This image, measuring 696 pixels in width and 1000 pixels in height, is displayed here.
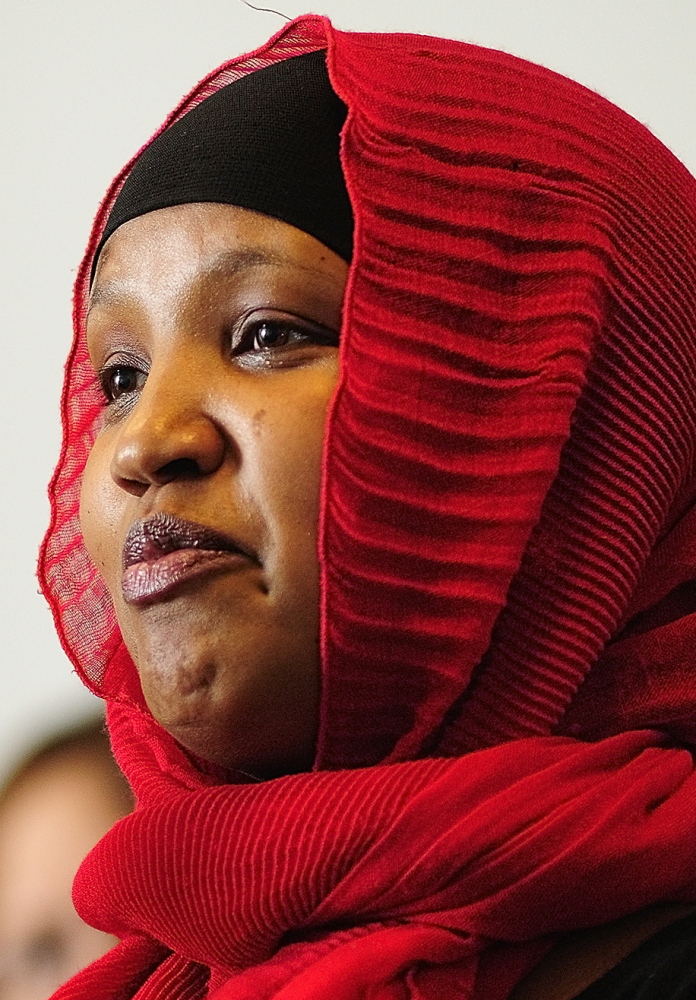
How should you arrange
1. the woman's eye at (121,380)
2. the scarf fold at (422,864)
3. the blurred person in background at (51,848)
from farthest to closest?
the blurred person in background at (51,848) < the woman's eye at (121,380) < the scarf fold at (422,864)

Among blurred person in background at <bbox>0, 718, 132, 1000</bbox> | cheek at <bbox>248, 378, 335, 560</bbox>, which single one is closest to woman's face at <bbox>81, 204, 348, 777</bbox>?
cheek at <bbox>248, 378, 335, 560</bbox>

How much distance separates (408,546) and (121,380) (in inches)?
10.0

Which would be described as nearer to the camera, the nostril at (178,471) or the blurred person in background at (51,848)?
the nostril at (178,471)

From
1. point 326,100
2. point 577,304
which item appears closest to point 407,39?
point 326,100

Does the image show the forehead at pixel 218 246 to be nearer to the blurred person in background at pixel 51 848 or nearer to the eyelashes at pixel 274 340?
the eyelashes at pixel 274 340

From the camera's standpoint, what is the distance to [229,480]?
0.69 meters

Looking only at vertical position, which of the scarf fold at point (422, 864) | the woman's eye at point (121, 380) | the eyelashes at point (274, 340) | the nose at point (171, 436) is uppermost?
the woman's eye at point (121, 380)

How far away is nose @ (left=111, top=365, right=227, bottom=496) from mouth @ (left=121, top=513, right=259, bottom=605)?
26 mm

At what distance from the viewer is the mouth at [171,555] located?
68 cm

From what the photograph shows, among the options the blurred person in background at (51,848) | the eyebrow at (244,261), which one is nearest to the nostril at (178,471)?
the eyebrow at (244,261)

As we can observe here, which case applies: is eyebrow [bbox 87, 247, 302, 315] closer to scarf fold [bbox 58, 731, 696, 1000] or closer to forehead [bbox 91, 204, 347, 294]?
forehead [bbox 91, 204, 347, 294]

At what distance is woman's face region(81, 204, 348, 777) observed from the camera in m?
0.68

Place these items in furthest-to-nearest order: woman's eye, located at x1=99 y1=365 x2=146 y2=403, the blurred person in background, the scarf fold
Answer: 1. the blurred person in background
2. woman's eye, located at x1=99 y1=365 x2=146 y2=403
3. the scarf fold

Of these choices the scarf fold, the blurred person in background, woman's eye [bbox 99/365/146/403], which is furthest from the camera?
the blurred person in background
